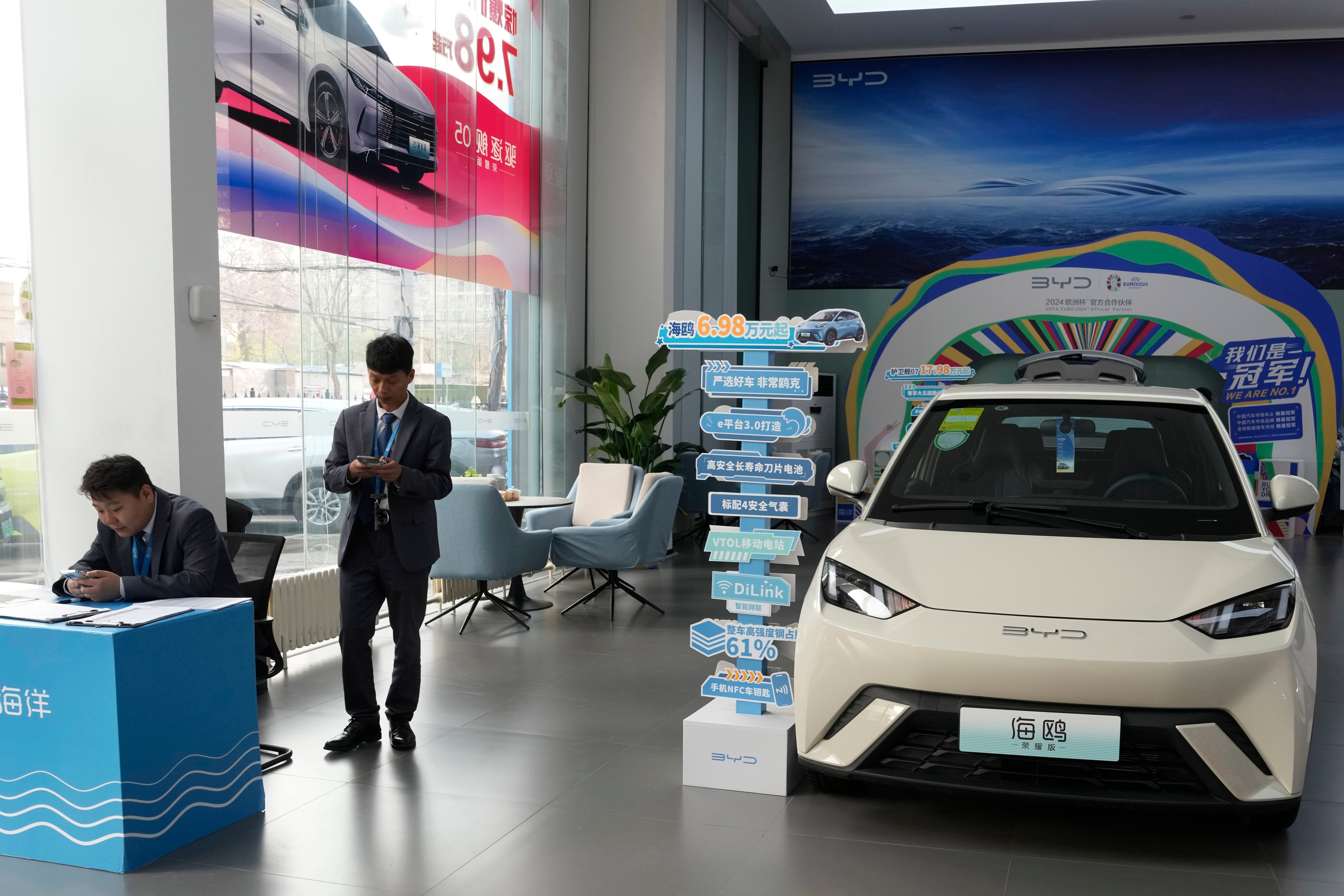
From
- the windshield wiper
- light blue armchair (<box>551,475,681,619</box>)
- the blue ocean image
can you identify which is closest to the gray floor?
the windshield wiper

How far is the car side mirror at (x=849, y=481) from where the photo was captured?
3703 mm

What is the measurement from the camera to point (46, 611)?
9.86 ft

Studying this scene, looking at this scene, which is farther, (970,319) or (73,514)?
(970,319)

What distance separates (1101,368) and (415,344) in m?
7.25

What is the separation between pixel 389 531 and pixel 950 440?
1966mm

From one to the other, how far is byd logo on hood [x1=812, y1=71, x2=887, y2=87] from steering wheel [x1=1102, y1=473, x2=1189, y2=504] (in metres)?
9.99

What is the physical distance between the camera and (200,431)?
4.40 meters

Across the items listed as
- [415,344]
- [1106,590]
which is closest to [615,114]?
[415,344]

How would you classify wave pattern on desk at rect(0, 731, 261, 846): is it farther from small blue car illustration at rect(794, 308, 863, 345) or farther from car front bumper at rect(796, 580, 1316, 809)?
small blue car illustration at rect(794, 308, 863, 345)

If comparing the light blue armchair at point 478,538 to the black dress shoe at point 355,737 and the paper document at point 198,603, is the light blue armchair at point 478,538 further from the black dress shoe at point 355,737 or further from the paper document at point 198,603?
the paper document at point 198,603

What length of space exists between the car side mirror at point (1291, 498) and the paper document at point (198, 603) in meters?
3.03

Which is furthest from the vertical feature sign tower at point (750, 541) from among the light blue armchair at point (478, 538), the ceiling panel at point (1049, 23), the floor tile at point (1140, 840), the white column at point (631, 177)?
the ceiling panel at point (1049, 23)

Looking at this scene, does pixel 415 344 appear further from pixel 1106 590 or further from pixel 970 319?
pixel 970 319

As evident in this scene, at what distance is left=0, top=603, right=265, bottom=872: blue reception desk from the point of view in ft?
9.29
